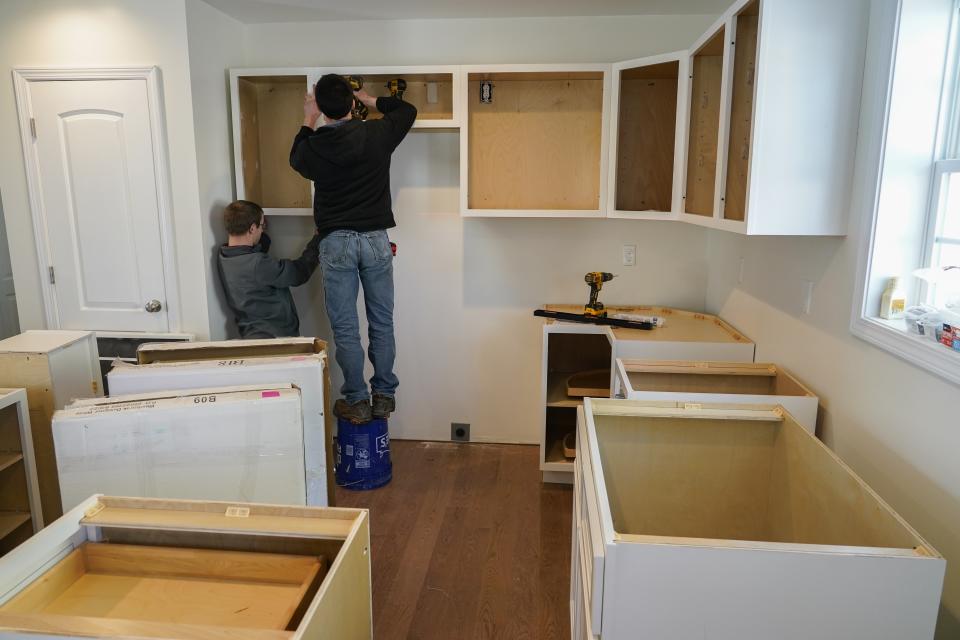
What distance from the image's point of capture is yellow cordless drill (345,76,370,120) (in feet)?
10.8

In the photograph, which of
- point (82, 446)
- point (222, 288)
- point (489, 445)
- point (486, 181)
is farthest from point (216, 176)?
point (489, 445)

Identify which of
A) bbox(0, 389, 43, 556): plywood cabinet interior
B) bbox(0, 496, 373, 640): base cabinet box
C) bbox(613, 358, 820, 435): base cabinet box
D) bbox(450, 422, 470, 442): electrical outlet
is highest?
bbox(613, 358, 820, 435): base cabinet box

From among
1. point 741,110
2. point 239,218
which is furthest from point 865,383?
point 239,218

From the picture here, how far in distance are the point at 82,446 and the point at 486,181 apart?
2345 millimetres

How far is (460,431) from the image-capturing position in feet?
12.8

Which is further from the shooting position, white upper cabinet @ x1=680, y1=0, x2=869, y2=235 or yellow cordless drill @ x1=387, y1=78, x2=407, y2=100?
yellow cordless drill @ x1=387, y1=78, x2=407, y2=100

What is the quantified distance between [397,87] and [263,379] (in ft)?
6.17

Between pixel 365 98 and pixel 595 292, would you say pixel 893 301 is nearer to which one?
pixel 595 292

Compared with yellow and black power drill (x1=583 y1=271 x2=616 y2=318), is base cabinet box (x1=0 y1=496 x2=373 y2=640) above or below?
below

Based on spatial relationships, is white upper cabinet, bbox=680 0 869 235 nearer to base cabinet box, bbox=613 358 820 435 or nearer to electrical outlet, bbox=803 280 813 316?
electrical outlet, bbox=803 280 813 316

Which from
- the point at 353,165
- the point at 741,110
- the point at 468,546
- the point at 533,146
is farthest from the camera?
the point at 533,146

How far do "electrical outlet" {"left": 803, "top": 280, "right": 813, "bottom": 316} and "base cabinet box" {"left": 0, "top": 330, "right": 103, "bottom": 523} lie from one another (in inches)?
108

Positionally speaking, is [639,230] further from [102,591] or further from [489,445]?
[102,591]

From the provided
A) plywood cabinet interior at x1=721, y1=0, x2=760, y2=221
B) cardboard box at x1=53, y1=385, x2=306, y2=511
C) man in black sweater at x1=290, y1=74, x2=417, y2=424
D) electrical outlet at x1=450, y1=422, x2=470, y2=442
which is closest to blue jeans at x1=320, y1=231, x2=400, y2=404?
man in black sweater at x1=290, y1=74, x2=417, y2=424
